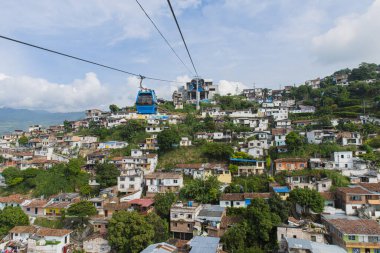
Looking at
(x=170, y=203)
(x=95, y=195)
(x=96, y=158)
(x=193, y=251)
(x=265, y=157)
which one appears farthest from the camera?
(x=96, y=158)

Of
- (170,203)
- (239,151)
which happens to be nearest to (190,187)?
(170,203)

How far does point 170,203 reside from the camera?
18.8 m

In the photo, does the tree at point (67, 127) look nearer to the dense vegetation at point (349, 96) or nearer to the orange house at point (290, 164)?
the orange house at point (290, 164)

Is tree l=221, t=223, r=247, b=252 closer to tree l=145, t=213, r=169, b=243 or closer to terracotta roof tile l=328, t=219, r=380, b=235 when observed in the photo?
tree l=145, t=213, r=169, b=243

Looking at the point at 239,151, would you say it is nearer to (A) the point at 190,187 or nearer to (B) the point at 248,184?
(B) the point at 248,184

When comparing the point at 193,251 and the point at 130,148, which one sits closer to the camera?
the point at 193,251

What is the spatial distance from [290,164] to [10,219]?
2168 cm

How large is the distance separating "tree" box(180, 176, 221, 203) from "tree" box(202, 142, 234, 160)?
221 inches

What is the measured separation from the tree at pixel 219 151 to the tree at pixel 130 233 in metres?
12.0

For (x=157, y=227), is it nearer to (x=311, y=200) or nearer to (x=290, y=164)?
(x=311, y=200)

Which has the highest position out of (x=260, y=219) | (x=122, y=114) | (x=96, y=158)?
(x=122, y=114)

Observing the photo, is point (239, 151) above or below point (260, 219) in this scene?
above

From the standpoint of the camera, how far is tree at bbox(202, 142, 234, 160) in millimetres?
25797

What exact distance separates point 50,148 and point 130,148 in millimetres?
10589
